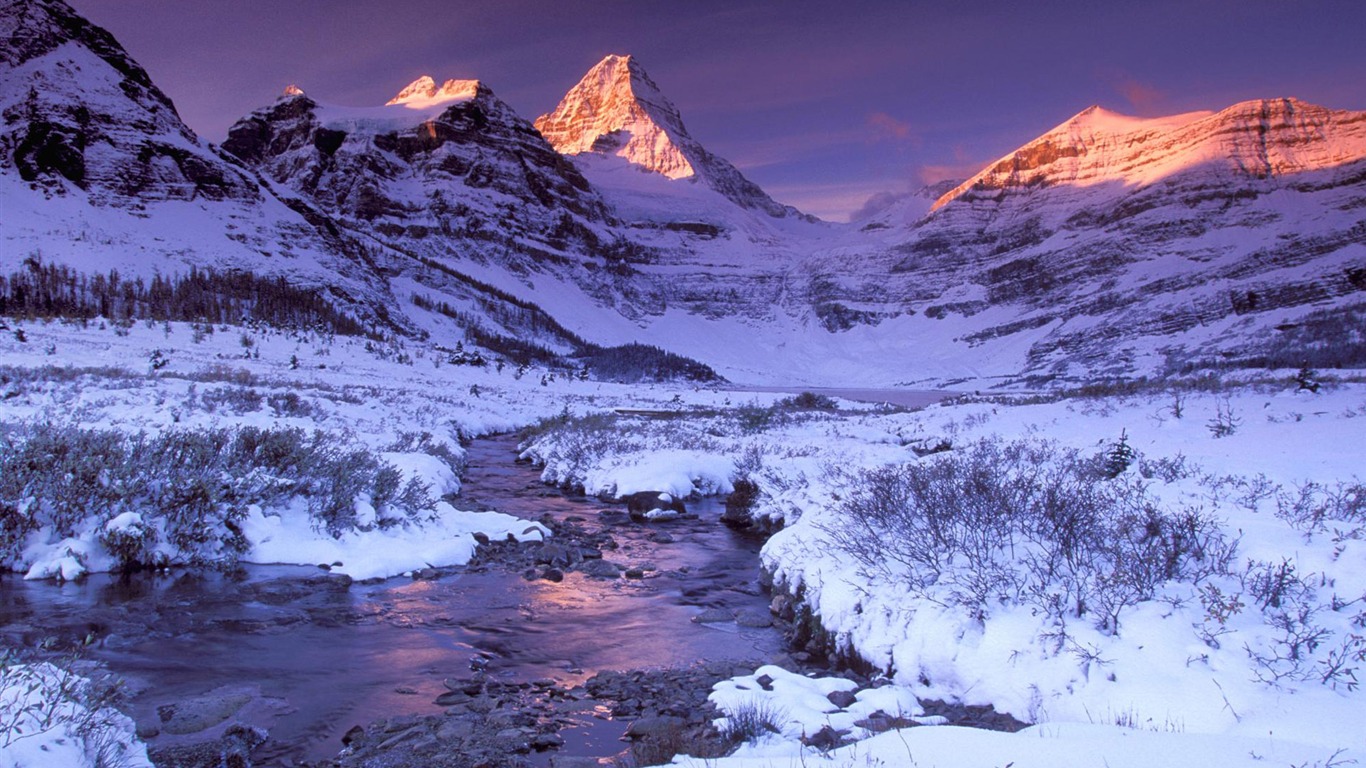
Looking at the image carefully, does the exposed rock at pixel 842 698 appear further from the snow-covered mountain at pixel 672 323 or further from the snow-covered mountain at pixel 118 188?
the snow-covered mountain at pixel 118 188

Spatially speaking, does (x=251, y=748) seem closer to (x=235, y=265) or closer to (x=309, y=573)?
(x=309, y=573)

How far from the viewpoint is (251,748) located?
19.9 ft

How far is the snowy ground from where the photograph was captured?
4.86 metres

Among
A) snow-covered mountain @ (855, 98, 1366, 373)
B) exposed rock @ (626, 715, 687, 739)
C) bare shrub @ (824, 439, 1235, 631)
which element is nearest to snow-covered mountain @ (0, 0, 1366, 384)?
snow-covered mountain @ (855, 98, 1366, 373)

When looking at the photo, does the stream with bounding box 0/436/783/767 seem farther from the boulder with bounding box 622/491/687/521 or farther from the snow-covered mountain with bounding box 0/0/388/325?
the snow-covered mountain with bounding box 0/0/388/325

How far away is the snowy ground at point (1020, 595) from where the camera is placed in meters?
4.86

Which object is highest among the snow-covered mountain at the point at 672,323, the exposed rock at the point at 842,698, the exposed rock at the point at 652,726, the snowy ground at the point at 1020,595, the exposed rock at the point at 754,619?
the snow-covered mountain at the point at 672,323

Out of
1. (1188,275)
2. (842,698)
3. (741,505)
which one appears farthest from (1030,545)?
(1188,275)

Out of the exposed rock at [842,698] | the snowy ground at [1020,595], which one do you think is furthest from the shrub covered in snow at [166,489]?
the exposed rock at [842,698]

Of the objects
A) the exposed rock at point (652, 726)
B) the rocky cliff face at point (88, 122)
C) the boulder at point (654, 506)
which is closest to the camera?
the exposed rock at point (652, 726)

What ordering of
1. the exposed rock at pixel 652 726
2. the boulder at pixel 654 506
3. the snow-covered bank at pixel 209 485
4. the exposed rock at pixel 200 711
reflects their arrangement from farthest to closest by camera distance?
the boulder at pixel 654 506 < the snow-covered bank at pixel 209 485 < the exposed rock at pixel 652 726 < the exposed rock at pixel 200 711

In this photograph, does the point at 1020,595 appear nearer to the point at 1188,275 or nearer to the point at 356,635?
the point at 356,635

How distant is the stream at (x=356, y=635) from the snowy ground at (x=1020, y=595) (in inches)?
35.0

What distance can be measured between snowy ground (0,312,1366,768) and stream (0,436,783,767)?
888mm
